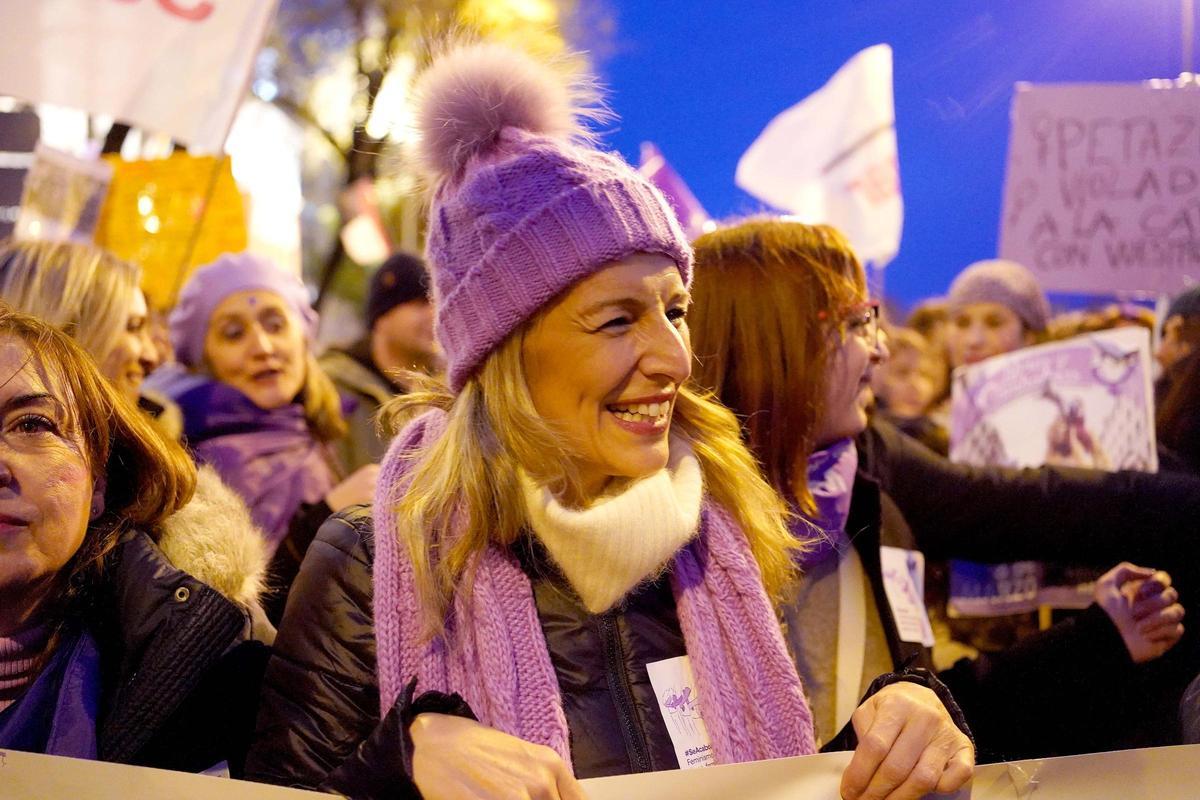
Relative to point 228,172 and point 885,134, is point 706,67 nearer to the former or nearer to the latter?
point 885,134

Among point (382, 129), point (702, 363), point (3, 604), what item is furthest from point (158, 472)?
point (702, 363)

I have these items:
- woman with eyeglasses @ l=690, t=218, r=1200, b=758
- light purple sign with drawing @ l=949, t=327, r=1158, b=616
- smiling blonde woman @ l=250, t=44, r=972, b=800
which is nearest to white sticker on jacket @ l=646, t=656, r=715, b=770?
smiling blonde woman @ l=250, t=44, r=972, b=800

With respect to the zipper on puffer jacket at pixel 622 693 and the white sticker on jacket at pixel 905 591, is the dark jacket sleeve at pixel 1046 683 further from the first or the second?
the zipper on puffer jacket at pixel 622 693

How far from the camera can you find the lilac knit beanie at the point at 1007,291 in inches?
169

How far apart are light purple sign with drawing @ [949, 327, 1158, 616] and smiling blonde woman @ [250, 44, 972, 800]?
5.11ft

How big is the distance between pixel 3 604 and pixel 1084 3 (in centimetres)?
310

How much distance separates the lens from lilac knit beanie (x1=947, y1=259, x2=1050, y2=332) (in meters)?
4.29

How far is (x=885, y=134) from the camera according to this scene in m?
3.96

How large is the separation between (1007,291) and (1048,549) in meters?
1.52

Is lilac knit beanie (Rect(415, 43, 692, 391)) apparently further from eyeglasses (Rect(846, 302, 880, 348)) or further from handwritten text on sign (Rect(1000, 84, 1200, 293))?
handwritten text on sign (Rect(1000, 84, 1200, 293))

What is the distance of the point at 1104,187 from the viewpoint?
3723mm

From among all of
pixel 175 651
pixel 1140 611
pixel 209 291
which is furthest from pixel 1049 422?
pixel 209 291

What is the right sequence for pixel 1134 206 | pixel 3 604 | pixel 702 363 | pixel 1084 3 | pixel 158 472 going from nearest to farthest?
1. pixel 3 604
2. pixel 158 472
3. pixel 702 363
4. pixel 1084 3
5. pixel 1134 206

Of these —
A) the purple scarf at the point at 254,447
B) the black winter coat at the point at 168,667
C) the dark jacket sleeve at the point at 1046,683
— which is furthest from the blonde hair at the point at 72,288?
the dark jacket sleeve at the point at 1046,683
